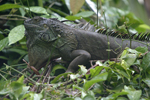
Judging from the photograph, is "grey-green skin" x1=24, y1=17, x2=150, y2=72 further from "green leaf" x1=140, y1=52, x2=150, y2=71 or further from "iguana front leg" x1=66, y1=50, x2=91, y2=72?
"green leaf" x1=140, y1=52, x2=150, y2=71

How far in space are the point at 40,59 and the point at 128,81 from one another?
92 centimetres

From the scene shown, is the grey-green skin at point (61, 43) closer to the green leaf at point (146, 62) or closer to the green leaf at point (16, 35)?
the green leaf at point (16, 35)

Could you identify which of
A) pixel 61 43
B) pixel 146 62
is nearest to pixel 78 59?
pixel 61 43

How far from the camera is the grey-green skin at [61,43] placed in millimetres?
1835

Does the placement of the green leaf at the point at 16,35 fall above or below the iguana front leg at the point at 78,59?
above

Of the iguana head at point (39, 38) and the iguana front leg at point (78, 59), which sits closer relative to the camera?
the iguana front leg at point (78, 59)

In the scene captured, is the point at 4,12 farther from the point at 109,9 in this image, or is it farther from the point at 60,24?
the point at 109,9

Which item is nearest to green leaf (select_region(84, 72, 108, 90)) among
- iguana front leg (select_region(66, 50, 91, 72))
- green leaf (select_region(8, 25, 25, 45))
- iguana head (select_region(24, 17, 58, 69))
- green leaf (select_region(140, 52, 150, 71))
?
green leaf (select_region(140, 52, 150, 71))

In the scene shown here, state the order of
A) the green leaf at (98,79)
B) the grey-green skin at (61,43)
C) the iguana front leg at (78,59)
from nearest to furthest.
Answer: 1. the green leaf at (98,79)
2. the iguana front leg at (78,59)
3. the grey-green skin at (61,43)

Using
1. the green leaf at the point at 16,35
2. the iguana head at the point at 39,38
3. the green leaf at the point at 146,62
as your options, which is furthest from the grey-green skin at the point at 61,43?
the green leaf at the point at 146,62

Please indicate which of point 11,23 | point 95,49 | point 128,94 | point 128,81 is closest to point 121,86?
point 128,81

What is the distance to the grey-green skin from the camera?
1835mm

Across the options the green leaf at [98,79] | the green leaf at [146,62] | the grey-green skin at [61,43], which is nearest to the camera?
the green leaf at [98,79]

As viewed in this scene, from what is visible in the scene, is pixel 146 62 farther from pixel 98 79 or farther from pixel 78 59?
pixel 78 59
